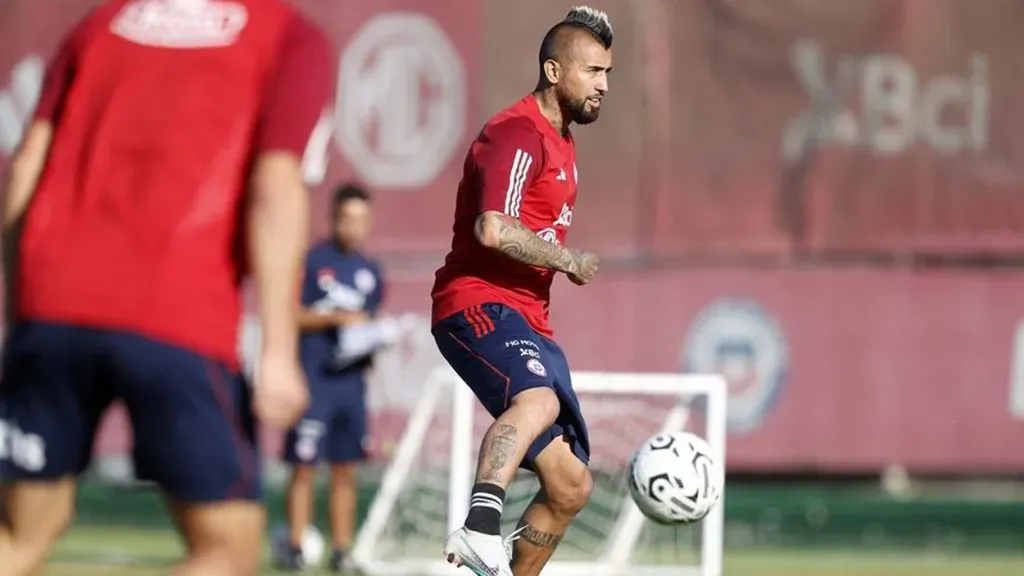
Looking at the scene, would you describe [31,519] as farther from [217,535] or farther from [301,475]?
[301,475]

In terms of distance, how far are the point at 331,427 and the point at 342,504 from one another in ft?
1.90

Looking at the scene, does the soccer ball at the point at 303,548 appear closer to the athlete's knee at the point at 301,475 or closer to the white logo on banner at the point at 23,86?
the athlete's knee at the point at 301,475

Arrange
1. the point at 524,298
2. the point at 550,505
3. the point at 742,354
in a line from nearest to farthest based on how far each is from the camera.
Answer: the point at 550,505, the point at 524,298, the point at 742,354

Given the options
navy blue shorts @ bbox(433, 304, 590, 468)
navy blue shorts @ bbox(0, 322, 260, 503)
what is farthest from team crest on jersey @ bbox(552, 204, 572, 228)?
navy blue shorts @ bbox(0, 322, 260, 503)

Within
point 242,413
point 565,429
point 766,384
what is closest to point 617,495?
point 766,384

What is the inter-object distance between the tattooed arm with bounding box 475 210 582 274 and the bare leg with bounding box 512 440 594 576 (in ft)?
2.27

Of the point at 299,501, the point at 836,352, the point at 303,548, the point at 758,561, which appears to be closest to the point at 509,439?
the point at 303,548

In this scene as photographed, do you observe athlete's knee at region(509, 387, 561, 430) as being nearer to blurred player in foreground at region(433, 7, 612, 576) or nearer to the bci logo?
A: blurred player in foreground at region(433, 7, 612, 576)

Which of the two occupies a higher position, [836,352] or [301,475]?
[836,352]

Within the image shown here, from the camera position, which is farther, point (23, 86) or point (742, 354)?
point (23, 86)

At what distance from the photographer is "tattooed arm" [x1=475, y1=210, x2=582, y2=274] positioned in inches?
277

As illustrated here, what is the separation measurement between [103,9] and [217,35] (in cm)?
34

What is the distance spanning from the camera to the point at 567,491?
7188 millimetres

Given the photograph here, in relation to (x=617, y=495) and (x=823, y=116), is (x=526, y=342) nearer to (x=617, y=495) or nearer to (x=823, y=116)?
(x=617, y=495)
